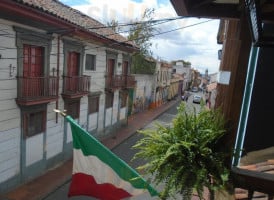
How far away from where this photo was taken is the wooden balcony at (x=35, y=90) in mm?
10273

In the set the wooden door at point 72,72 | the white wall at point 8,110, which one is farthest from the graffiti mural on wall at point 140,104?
the white wall at point 8,110

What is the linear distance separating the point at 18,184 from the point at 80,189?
6386 mm

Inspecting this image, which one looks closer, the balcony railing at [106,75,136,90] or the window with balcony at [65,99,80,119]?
the window with balcony at [65,99,80,119]

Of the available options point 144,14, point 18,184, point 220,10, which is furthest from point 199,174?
point 144,14

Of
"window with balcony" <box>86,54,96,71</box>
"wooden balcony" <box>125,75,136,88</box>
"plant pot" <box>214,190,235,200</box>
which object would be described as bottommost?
"wooden balcony" <box>125,75,136,88</box>

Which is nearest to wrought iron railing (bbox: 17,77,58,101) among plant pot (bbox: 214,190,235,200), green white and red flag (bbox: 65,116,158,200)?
green white and red flag (bbox: 65,116,158,200)

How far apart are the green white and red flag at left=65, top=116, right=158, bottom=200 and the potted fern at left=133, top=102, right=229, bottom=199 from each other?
2.28m

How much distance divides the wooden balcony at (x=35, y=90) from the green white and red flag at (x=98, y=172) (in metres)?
5.32

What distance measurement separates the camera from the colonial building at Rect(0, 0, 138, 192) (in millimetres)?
9820

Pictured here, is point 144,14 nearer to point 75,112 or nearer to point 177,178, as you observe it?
point 75,112

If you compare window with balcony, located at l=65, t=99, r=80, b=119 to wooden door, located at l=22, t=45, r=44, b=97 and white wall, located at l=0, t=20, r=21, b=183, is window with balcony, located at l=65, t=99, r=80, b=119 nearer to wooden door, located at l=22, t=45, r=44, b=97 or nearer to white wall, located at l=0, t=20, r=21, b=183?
wooden door, located at l=22, t=45, r=44, b=97

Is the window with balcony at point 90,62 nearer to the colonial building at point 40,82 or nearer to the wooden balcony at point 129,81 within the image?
the colonial building at point 40,82

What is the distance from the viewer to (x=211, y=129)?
8.98ft

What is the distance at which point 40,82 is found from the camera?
1104 cm
